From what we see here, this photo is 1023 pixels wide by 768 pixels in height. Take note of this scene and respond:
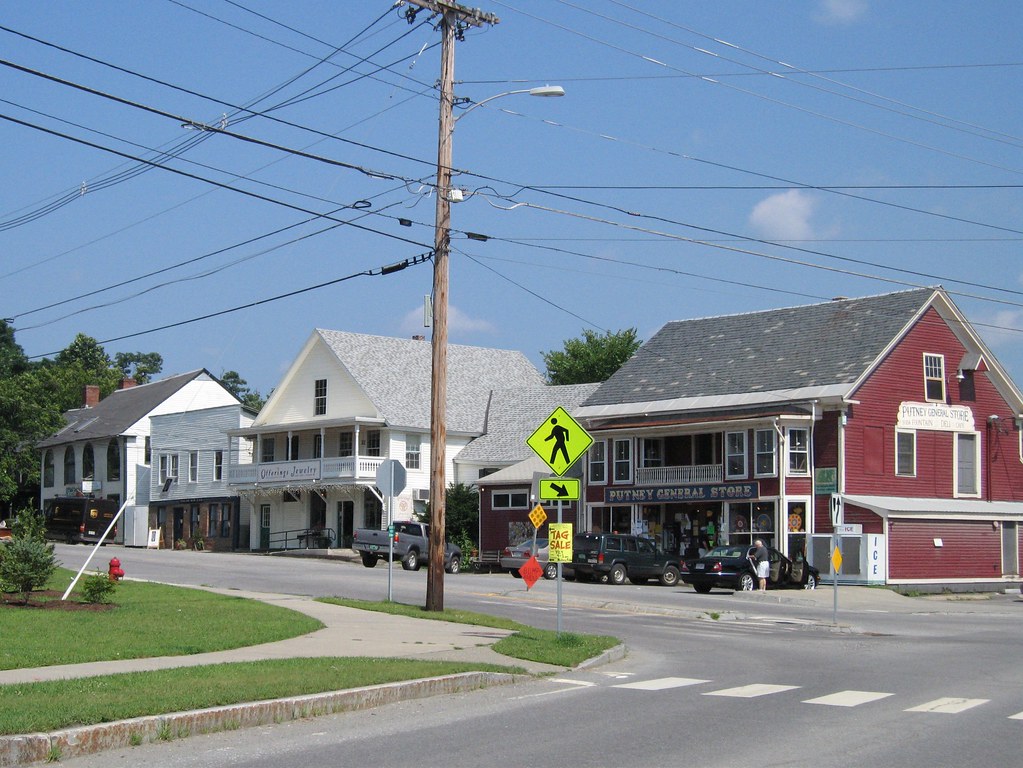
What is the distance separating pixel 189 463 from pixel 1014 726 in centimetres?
5385

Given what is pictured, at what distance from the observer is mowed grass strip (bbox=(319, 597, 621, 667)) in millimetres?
16227

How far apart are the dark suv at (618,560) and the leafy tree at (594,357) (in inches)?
1440

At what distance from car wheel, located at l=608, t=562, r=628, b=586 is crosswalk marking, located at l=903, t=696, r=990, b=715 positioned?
24.5 m

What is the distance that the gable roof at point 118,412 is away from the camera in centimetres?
6444

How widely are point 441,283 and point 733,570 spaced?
53.3 feet

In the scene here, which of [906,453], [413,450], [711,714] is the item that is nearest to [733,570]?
[906,453]

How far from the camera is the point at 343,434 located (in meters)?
55.0

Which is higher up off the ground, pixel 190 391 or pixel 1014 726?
pixel 190 391

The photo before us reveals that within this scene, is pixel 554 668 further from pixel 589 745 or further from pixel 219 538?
pixel 219 538

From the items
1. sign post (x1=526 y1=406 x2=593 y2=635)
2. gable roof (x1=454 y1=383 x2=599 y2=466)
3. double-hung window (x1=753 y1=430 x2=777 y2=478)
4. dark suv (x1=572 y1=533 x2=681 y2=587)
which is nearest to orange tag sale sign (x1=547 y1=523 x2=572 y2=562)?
sign post (x1=526 y1=406 x2=593 y2=635)

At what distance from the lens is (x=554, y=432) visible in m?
17.8

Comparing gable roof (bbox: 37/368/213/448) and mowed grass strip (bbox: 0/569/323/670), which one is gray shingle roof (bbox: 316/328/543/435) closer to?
gable roof (bbox: 37/368/213/448)

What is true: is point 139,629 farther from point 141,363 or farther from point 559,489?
point 141,363

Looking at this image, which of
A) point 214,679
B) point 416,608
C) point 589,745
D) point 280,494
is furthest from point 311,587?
point 280,494
